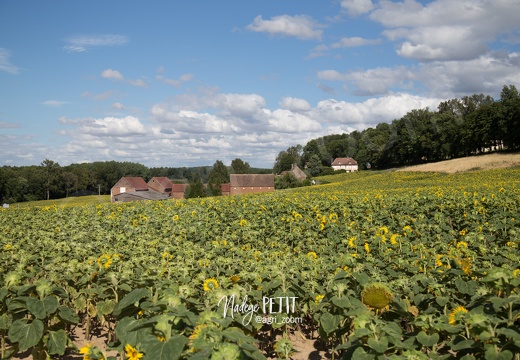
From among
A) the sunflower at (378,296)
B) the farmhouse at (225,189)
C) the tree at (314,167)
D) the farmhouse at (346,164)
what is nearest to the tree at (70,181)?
the farmhouse at (225,189)

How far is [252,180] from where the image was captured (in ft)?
241

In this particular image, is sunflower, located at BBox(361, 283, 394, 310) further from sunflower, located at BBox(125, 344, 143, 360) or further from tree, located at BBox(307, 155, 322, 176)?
tree, located at BBox(307, 155, 322, 176)

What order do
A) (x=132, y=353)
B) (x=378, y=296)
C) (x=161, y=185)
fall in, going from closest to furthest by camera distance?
(x=132, y=353)
(x=378, y=296)
(x=161, y=185)

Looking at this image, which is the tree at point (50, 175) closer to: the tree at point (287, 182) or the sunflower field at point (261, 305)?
the tree at point (287, 182)

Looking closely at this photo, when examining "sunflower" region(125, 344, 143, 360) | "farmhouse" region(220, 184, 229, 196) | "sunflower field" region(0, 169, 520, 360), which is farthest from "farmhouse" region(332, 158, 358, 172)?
"sunflower" region(125, 344, 143, 360)

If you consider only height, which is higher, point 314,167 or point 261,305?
point 314,167

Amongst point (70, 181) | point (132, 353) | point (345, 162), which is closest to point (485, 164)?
point (132, 353)

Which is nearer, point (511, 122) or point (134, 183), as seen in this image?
point (511, 122)

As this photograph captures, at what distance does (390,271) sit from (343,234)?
5.94 metres

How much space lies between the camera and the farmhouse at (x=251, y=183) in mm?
72000

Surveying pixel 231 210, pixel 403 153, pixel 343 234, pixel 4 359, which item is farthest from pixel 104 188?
pixel 4 359

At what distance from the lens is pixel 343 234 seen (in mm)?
11445

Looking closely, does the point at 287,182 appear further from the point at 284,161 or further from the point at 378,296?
the point at 378,296

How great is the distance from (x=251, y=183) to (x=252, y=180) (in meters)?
0.66
